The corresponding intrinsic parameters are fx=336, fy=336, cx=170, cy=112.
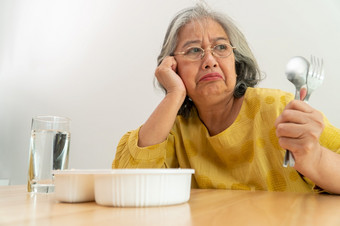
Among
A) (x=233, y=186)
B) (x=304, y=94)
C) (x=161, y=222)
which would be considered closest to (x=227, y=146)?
(x=233, y=186)

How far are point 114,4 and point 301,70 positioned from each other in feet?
6.93

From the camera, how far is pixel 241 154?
3.86 feet

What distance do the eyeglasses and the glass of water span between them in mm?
642

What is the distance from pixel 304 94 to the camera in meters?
0.78

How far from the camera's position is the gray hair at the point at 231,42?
139 cm

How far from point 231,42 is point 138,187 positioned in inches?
40.6

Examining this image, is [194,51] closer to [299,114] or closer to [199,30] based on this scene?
[199,30]

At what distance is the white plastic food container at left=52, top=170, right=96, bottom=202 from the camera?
57 cm

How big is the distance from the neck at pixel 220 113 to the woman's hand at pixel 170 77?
13 cm

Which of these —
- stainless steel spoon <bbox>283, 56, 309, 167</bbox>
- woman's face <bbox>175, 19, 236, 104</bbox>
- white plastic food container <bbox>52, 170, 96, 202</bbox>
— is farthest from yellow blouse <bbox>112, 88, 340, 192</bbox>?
white plastic food container <bbox>52, 170, 96, 202</bbox>

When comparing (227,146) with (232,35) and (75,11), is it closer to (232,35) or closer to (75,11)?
(232,35)

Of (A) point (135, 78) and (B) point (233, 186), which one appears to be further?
(A) point (135, 78)

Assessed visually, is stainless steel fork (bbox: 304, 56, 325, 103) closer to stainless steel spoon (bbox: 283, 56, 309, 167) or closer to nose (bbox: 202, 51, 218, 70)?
stainless steel spoon (bbox: 283, 56, 309, 167)

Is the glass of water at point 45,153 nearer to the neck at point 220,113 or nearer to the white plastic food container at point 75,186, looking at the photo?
the white plastic food container at point 75,186
